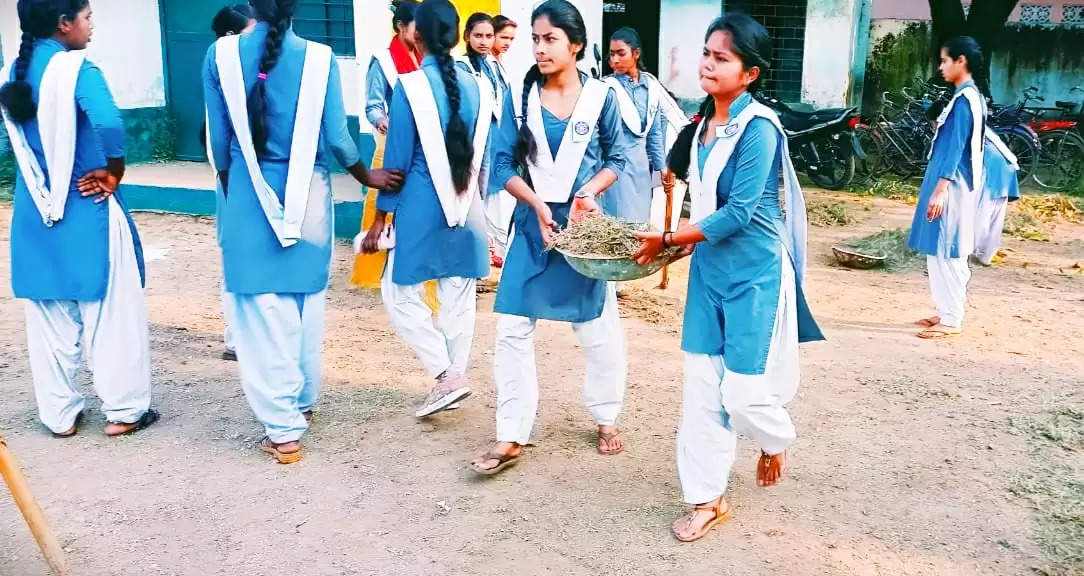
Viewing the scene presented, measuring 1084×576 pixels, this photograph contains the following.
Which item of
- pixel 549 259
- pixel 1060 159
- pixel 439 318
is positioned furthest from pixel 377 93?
pixel 1060 159

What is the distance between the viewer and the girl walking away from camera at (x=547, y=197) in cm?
360

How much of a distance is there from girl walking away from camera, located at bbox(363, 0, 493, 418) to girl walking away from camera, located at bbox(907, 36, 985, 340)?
2655mm

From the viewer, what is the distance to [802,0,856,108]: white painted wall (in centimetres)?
1095

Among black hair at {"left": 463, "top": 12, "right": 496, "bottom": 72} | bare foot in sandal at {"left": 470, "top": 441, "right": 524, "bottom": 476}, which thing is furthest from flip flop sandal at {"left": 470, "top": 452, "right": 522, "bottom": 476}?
black hair at {"left": 463, "top": 12, "right": 496, "bottom": 72}

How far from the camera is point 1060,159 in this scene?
1020 centimetres

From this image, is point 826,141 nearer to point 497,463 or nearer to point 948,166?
point 948,166

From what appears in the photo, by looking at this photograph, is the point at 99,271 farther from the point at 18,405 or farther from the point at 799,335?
the point at 799,335

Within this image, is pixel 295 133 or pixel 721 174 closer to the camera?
pixel 721 174

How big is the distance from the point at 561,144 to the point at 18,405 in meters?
2.79

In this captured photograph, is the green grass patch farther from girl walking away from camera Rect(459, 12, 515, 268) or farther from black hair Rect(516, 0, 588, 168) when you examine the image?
black hair Rect(516, 0, 588, 168)

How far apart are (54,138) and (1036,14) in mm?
12015

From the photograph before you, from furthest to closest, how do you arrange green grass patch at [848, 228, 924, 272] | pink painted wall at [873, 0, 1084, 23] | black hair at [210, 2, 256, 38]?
pink painted wall at [873, 0, 1084, 23] → green grass patch at [848, 228, 924, 272] → black hair at [210, 2, 256, 38]

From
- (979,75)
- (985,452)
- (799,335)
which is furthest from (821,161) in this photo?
(799,335)

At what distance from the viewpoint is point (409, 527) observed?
3.39 meters
